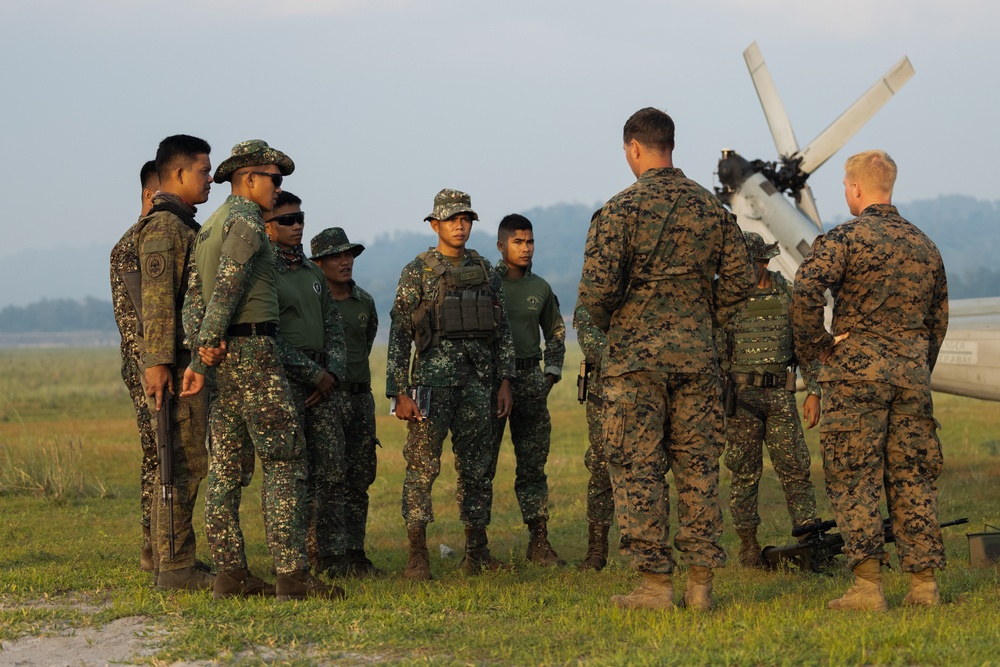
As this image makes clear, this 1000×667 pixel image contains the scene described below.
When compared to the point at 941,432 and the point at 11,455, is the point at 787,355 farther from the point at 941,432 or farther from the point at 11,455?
the point at 941,432

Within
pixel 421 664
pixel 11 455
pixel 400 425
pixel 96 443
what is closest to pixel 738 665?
pixel 421 664

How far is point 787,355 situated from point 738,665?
142 inches

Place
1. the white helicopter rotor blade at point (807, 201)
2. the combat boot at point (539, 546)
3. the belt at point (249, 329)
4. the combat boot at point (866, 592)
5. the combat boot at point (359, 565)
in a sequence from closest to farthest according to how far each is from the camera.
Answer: the combat boot at point (866, 592) < the belt at point (249, 329) < the combat boot at point (359, 565) < the combat boot at point (539, 546) < the white helicopter rotor blade at point (807, 201)

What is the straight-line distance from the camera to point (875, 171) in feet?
20.3

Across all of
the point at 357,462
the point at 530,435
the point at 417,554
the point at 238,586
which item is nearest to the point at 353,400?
the point at 357,462

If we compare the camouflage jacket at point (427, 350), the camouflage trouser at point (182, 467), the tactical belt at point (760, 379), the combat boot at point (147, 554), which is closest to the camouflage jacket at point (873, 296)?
the tactical belt at point (760, 379)

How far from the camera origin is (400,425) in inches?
880

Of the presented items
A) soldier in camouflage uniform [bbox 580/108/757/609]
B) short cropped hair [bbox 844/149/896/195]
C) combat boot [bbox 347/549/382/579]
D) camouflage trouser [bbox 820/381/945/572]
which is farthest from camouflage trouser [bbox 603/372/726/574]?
combat boot [bbox 347/549/382/579]

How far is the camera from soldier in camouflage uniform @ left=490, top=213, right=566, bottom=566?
A: 26.6 feet

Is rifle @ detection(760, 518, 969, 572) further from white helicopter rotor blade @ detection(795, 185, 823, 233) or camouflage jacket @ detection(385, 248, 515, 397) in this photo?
white helicopter rotor blade @ detection(795, 185, 823, 233)

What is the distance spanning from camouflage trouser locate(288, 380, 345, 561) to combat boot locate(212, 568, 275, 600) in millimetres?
739

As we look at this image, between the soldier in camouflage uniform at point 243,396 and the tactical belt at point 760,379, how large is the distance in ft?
10.5

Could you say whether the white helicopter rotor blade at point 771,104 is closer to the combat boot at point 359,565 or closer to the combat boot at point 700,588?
the combat boot at point 359,565

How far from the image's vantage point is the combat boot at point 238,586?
623 centimetres
